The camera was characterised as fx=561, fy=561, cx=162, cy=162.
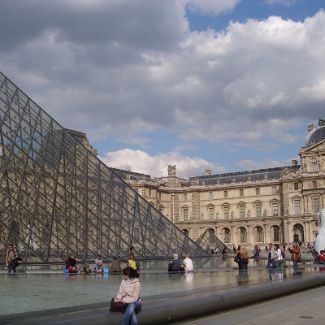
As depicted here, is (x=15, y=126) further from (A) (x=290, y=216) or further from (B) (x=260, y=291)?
(A) (x=290, y=216)

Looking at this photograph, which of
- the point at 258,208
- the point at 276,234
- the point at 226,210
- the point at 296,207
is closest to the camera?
the point at 296,207

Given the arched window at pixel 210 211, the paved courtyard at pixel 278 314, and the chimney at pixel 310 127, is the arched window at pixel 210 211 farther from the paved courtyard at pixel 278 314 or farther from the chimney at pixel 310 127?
the paved courtyard at pixel 278 314

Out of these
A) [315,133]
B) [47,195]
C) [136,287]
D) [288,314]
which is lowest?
[288,314]

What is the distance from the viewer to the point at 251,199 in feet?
248

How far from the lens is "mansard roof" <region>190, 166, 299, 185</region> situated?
250ft

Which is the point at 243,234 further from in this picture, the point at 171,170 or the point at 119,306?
the point at 119,306

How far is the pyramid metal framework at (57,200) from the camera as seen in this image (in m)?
19.1

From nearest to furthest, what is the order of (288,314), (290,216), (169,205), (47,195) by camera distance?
1. (288,314)
2. (47,195)
3. (290,216)
4. (169,205)

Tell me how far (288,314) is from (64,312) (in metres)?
3.59

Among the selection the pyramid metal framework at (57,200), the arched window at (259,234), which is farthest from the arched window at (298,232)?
the pyramid metal framework at (57,200)

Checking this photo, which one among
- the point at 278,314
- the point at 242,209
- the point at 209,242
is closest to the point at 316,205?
the point at 242,209

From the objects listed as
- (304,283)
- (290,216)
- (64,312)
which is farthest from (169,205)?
(64,312)

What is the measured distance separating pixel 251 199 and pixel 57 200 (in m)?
57.6

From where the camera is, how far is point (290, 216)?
69.9m
